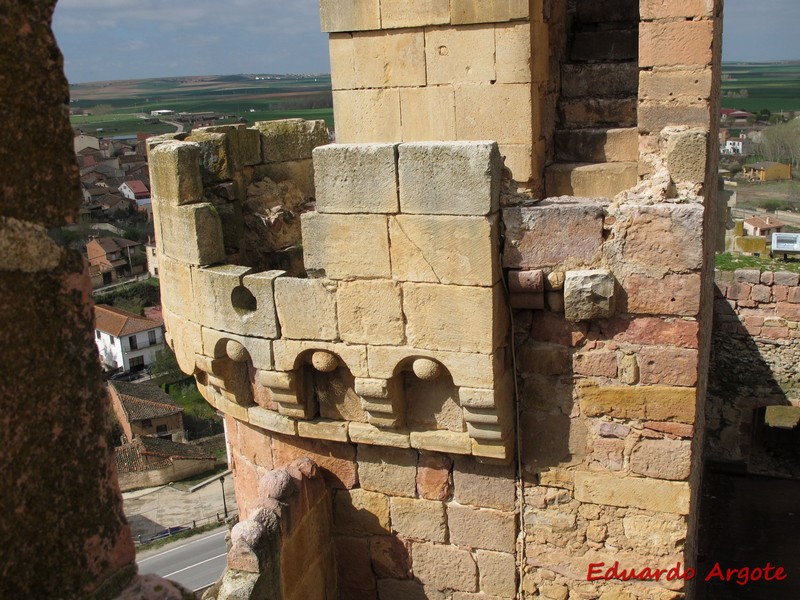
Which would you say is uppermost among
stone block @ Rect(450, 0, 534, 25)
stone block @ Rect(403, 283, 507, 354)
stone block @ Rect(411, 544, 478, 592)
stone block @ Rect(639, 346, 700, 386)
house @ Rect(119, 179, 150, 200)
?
stone block @ Rect(450, 0, 534, 25)

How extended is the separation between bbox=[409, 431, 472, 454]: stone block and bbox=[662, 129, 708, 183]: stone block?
1830 mm

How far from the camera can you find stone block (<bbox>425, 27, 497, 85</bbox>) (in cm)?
550

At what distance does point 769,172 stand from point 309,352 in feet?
253

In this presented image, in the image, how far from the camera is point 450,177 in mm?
4098

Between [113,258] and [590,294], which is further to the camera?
[113,258]

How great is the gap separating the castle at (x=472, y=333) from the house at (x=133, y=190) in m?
70.4

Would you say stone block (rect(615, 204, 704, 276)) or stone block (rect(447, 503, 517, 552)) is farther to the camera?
stone block (rect(447, 503, 517, 552))

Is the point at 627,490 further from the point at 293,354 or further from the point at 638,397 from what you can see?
the point at 293,354

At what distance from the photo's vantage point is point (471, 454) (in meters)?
4.56

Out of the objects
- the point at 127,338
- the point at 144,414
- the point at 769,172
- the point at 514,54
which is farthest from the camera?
the point at 769,172

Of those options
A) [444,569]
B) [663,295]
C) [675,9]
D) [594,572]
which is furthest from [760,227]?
[663,295]

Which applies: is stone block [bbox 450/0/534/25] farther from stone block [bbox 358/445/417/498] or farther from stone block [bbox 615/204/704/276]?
stone block [bbox 358/445/417/498]

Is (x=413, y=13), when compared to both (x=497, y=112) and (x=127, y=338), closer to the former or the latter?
(x=497, y=112)

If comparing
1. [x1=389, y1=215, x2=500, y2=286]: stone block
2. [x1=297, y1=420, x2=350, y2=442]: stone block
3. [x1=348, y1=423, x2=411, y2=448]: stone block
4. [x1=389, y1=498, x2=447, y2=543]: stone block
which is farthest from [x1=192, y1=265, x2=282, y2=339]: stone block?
[x1=389, y1=498, x2=447, y2=543]: stone block
